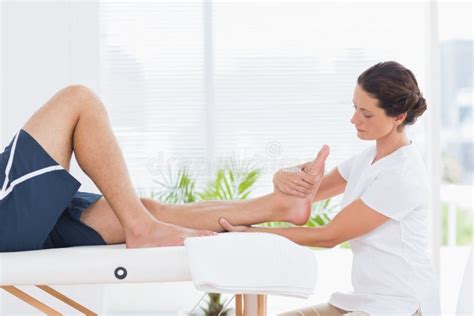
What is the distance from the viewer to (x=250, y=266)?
1.71 m

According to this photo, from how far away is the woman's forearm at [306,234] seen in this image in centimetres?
209

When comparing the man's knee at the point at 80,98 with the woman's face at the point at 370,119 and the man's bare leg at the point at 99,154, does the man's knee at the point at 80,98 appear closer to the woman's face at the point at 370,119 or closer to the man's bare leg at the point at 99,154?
the man's bare leg at the point at 99,154

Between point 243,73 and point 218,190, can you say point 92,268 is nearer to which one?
point 218,190

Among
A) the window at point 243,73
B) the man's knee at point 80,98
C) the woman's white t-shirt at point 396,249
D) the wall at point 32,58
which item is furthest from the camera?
the window at point 243,73

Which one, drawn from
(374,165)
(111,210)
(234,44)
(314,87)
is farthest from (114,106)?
(374,165)

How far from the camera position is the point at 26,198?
187 cm

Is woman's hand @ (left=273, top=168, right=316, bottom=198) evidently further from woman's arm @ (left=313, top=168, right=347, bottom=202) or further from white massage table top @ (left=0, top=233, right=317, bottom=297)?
white massage table top @ (left=0, top=233, right=317, bottom=297)

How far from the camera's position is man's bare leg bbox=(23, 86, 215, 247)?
1.93 meters

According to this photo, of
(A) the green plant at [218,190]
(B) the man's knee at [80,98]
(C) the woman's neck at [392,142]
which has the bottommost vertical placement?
(A) the green plant at [218,190]

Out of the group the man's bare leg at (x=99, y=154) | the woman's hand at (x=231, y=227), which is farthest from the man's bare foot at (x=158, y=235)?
the woman's hand at (x=231, y=227)

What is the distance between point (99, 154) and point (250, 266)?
21.4 inches

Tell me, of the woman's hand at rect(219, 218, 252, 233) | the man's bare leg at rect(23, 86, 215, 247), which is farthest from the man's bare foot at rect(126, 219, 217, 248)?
the woman's hand at rect(219, 218, 252, 233)

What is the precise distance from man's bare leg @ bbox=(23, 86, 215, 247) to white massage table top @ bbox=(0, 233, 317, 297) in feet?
0.60

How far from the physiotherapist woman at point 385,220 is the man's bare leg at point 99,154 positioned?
259 mm
